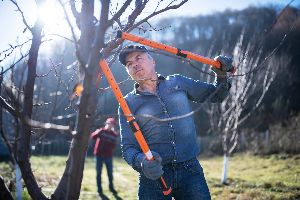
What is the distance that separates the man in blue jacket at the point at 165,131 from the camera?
2.84 meters

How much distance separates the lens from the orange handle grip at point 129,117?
2119 mm

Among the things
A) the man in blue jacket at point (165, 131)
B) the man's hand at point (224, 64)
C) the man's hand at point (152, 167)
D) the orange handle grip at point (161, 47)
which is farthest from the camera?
the man's hand at point (224, 64)

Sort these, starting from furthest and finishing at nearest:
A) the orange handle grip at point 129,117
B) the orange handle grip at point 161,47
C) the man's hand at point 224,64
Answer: the man's hand at point 224,64, the orange handle grip at point 161,47, the orange handle grip at point 129,117

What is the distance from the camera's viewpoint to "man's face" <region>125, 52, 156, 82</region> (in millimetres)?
3037

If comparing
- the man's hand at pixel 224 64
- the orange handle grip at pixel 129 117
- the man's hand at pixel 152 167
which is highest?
the man's hand at pixel 224 64

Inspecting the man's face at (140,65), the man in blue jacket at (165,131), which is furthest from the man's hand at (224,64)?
the man's face at (140,65)

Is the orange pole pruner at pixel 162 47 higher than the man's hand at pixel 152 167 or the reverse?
higher

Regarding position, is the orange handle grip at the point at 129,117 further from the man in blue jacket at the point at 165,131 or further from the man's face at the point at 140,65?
the man's face at the point at 140,65

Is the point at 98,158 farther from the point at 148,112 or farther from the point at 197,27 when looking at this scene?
the point at 197,27

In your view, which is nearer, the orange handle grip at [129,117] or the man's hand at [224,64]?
the orange handle grip at [129,117]

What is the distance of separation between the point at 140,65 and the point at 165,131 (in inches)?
25.0

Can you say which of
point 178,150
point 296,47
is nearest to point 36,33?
point 178,150

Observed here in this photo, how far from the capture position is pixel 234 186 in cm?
862

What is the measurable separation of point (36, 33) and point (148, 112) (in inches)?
48.2
